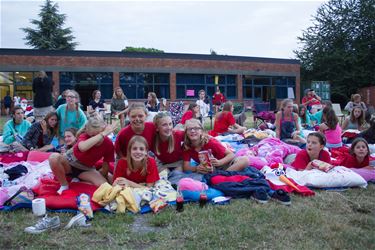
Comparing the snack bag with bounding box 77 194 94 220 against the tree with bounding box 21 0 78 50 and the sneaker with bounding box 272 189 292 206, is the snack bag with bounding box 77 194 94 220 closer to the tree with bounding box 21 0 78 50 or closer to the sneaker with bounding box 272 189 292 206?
the sneaker with bounding box 272 189 292 206

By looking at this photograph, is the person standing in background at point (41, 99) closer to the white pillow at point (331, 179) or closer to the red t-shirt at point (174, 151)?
the red t-shirt at point (174, 151)

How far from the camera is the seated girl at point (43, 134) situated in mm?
7141

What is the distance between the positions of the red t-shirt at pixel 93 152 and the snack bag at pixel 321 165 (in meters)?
3.05

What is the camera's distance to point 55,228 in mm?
3629

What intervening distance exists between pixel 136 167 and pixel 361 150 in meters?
3.67

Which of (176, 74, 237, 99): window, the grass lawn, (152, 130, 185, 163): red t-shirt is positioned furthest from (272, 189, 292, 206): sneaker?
(176, 74, 237, 99): window

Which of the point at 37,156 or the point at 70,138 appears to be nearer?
the point at 70,138

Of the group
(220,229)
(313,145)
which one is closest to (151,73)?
(313,145)

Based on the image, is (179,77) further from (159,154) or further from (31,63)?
(159,154)

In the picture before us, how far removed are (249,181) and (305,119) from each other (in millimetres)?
7313

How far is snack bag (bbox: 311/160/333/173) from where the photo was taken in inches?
214

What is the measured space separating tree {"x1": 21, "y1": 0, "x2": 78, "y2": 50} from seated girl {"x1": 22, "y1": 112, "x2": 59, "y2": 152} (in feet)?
152

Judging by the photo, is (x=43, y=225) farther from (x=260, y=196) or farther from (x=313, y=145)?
(x=313, y=145)

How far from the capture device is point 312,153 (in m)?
5.89
